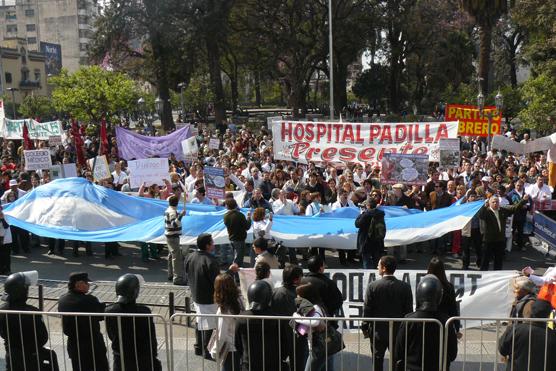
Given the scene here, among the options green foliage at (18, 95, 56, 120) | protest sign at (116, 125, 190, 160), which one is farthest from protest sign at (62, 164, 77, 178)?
green foliage at (18, 95, 56, 120)

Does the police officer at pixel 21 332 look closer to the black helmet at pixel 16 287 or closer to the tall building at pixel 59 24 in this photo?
the black helmet at pixel 16 287

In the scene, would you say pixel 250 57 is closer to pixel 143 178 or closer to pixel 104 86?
pixel 104 86

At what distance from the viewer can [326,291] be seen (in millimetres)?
6137

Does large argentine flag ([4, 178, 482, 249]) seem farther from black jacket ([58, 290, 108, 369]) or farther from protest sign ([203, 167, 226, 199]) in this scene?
black jacket ([58, 290, 108, 369])

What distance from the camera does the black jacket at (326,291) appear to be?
6074mm

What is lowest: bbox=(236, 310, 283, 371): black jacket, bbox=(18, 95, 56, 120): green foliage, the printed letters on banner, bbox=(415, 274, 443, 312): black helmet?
the printed letters on banner

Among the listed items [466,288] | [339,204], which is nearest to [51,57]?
[339,204]

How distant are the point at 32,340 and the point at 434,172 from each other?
10.5 m

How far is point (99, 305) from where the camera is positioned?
5.61m

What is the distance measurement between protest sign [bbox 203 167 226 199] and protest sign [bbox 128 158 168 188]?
133 centimetres

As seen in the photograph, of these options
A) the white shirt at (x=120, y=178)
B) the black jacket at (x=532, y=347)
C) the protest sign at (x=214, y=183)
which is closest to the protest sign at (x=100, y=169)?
the white shirt at (x=120, y=178)

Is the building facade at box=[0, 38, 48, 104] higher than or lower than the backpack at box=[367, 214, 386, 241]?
higher

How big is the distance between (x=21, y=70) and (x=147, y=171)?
64.9 metres

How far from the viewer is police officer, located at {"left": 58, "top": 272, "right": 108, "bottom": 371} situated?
5.52 m
